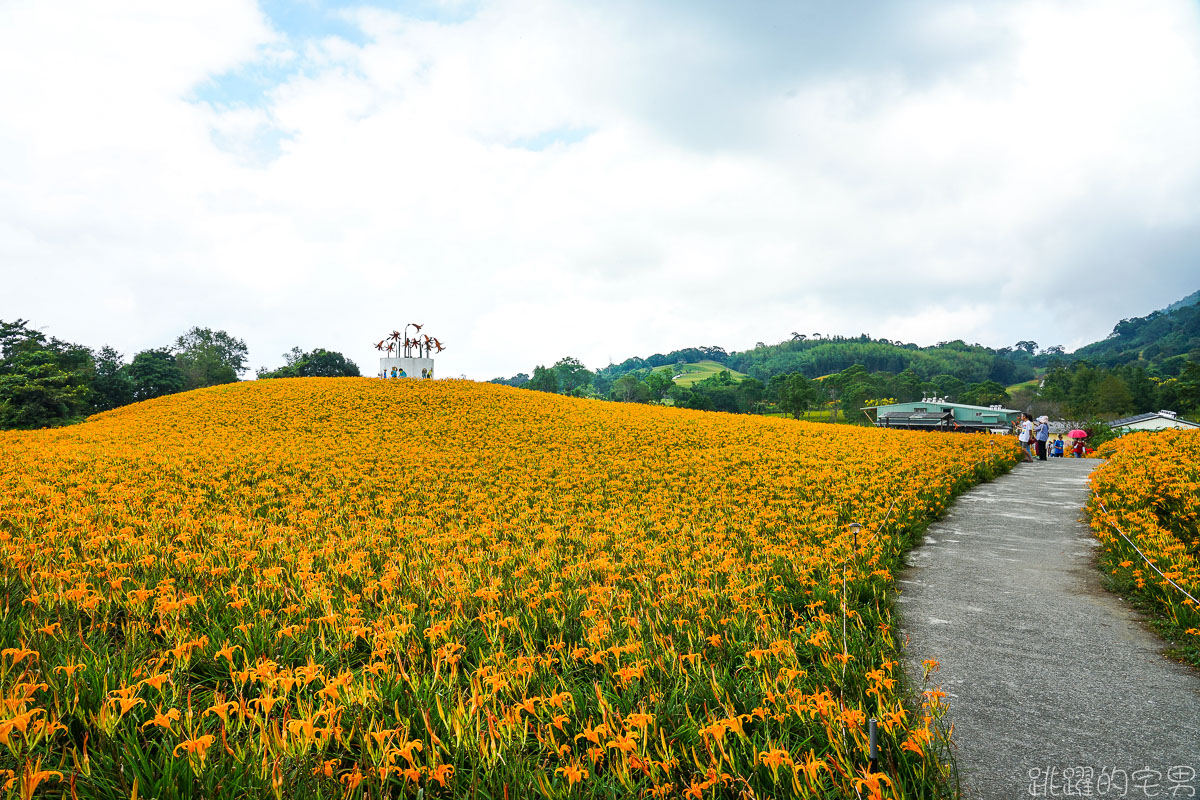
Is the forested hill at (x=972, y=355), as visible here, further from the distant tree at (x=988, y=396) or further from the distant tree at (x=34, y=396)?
the distant tree at (x=34, y=396)

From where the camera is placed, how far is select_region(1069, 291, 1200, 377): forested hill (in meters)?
115

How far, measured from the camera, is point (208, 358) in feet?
198

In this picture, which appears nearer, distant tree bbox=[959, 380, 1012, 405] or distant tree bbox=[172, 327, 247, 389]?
distant tree bbox=[172, 327, 247, 389]

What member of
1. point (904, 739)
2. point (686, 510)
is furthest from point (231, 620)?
point (686, 510)

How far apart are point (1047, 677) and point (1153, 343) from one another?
198m

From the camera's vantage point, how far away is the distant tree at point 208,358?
181ft

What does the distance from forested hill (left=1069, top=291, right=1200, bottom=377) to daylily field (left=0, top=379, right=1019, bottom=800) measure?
403 ft

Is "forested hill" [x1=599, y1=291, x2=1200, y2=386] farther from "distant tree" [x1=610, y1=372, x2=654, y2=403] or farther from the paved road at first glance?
the paved road

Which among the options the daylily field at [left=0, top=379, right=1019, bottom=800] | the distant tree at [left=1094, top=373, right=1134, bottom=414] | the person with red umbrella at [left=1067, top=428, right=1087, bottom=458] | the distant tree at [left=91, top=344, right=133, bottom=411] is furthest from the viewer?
the distant tree at [left=1094, top=373, right=1134, bottom=414]

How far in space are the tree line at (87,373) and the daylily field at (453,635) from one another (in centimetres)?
1454

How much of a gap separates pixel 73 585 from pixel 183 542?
1.46 meters

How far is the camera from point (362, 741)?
2.51m

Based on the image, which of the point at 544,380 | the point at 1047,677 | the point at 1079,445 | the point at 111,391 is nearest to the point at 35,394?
the point at 111,391

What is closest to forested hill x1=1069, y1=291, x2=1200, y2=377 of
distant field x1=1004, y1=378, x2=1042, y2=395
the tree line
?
distant field x1=1004, y1=378, x2=1042, y2=395
